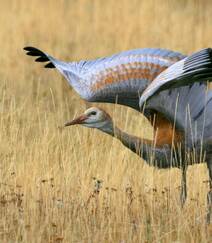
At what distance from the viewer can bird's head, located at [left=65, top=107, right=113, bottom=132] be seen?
760 cm

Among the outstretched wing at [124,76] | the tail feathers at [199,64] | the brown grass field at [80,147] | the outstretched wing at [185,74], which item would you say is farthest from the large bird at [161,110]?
the tail feathers at [199,64]

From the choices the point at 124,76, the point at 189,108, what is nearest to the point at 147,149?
the point at 189,108

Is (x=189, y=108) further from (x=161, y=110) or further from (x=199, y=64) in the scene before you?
(x=199, y=64)

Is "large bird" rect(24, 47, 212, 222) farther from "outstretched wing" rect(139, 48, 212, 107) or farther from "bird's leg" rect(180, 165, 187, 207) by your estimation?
"outstretched wing" rect(139, 48, 212, 107)

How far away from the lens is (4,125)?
9.62 metres

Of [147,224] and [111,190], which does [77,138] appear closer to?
[111,190]

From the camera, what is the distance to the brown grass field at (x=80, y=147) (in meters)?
6.93

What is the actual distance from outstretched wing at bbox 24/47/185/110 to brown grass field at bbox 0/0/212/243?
0.56 m

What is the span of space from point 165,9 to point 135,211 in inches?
270

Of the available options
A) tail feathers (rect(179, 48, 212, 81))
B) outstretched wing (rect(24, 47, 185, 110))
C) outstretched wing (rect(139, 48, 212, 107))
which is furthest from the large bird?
tail feathers (rect(179, 48, 212, 81))

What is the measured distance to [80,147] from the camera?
921cm

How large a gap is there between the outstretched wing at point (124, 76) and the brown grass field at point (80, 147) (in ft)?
1.83

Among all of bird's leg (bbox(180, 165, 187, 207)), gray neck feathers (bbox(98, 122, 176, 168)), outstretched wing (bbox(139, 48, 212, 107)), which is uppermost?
outstretched wing (bbox(139, 48, 212, 107))

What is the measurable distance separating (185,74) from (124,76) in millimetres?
868
